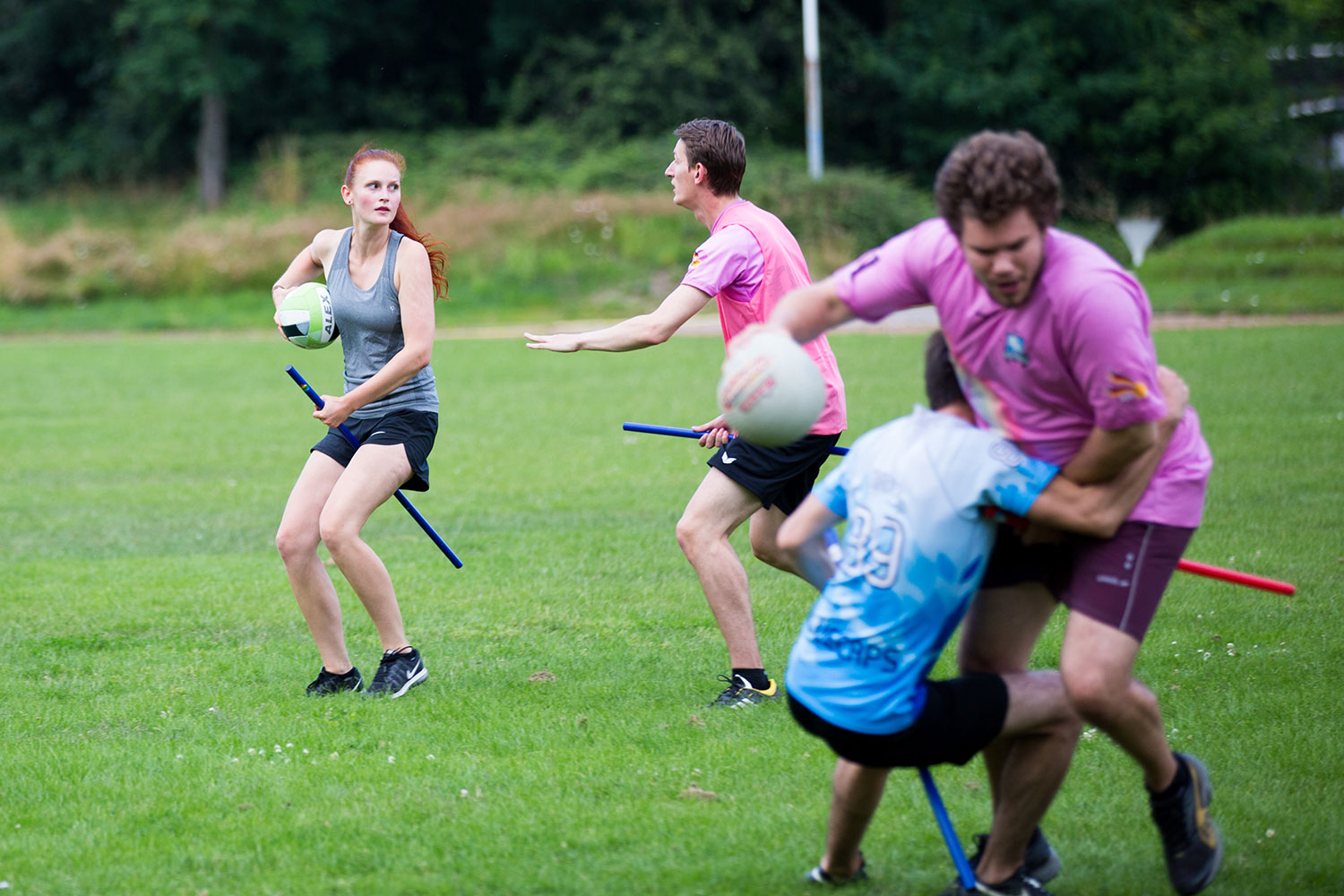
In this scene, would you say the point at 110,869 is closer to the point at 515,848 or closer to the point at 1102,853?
the point at 515,848

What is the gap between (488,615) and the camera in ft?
23.4

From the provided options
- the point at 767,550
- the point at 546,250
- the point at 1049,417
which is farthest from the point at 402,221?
the point at 546,250

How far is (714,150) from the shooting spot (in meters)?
5.46

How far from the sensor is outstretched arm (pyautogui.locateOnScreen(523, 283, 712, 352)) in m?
5.09

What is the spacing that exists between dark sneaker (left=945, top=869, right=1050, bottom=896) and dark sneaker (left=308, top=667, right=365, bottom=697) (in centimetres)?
308

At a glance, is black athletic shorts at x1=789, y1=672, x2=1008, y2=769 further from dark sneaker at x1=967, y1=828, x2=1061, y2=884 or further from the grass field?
the grass field

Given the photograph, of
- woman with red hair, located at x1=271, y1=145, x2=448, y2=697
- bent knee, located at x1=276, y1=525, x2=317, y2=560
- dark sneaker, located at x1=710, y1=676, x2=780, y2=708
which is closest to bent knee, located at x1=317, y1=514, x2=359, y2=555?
woman with red hair, located at x1=271, y1=145, x2=448, y2=697

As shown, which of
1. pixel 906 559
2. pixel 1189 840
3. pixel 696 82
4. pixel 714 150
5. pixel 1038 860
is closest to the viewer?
pixel 906 559

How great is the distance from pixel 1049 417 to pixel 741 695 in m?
2.47

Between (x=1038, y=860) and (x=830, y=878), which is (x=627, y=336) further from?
(x=1038, y=860)

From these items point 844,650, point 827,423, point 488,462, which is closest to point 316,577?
point 827,423

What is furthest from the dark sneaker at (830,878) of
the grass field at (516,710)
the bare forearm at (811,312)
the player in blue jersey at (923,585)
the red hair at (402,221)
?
the red hair at (402,221)

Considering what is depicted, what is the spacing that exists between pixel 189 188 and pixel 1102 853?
41.8 m

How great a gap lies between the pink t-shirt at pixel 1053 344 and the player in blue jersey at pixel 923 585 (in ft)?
0.45
